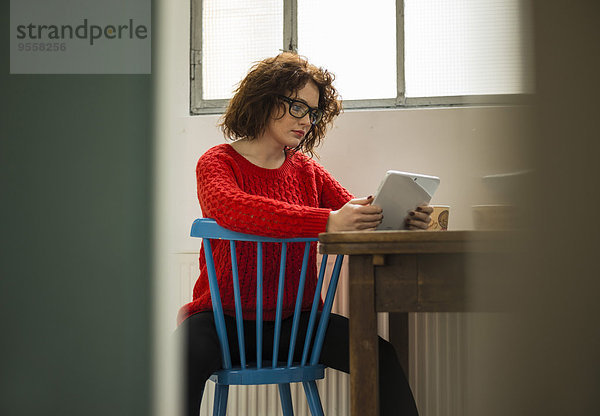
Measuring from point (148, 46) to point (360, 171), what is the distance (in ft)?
6.09

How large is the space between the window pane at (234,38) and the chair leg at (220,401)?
46.4 inches

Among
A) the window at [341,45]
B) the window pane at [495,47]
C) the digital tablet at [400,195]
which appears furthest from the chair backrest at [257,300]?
the window pane at [495,47]

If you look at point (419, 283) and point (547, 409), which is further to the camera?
point (419, 283)

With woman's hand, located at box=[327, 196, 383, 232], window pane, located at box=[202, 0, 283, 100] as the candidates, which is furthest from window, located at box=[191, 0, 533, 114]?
woman's hand, located at box=[327, 196, 383, 232]

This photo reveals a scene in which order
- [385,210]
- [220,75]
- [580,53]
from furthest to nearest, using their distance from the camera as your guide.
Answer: [220,75] → [385,210] → [580,53]

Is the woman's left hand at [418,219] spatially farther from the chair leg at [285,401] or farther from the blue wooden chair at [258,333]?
the chair leg at [285,401]

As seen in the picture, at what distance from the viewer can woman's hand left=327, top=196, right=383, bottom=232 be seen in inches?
49.9

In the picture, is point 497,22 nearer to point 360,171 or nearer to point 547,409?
point 547,409

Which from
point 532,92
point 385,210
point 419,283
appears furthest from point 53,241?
point 385,210

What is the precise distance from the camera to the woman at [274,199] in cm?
130


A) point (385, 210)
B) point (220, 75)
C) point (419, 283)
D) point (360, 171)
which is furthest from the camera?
point (220, 75)

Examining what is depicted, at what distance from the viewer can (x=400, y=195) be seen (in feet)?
4.44

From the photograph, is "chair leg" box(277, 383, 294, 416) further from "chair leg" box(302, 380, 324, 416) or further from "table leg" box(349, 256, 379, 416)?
"table leg" box(349, 256, 379, 416)

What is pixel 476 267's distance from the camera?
17 cm
